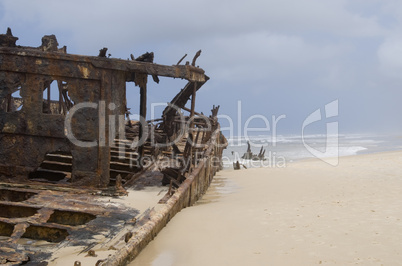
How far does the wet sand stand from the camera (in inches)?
188

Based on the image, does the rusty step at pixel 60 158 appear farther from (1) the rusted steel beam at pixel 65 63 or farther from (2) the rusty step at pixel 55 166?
(1) the rusted steel beam at pixel 65 63

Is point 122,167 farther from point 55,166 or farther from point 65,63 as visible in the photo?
point 65,63

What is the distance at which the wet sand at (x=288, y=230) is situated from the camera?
188 inches

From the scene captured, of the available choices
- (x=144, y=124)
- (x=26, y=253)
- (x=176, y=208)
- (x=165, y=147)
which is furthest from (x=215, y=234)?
(x=165, y=147)

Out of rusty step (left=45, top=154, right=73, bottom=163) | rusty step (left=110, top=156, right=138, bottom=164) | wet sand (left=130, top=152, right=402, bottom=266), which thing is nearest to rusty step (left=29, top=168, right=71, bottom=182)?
rusty step (left=45, top=154, right=73, bottom=163)

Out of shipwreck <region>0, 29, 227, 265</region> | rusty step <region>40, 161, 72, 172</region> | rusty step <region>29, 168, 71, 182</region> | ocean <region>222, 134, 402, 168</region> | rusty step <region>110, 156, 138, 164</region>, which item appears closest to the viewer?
shipwreck <region>0, 29, 227, 265</region>

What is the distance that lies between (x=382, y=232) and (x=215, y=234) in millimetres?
Result: 2250

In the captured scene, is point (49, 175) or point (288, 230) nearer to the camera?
point (288, 230)

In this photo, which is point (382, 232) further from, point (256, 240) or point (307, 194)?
point (307, 194)

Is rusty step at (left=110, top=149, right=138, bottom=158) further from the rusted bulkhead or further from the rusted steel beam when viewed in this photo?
the rusted steel beam

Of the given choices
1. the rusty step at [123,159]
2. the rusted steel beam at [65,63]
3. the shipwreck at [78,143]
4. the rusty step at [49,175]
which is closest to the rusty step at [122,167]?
the rusty step at [123,159]

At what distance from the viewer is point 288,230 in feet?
19.6

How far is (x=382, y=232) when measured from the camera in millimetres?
5707

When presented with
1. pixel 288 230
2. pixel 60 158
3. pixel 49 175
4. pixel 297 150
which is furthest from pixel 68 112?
pixel 297 150
